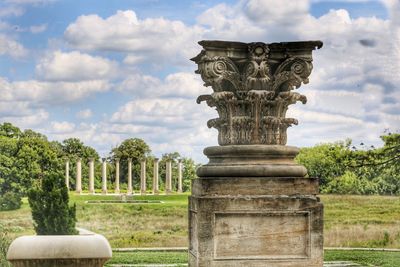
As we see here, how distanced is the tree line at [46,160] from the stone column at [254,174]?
3759 centimetres

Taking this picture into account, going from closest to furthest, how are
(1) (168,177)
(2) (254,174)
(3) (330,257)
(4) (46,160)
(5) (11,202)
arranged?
(2) (254,174) → (3) (330,257) → (5) (11,202) → (4) (46,160) → (1) (168,177)

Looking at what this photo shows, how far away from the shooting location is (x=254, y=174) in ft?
28.5

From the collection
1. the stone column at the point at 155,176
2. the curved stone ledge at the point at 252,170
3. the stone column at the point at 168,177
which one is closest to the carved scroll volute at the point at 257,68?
the curved stone ledge at the point at 252,170

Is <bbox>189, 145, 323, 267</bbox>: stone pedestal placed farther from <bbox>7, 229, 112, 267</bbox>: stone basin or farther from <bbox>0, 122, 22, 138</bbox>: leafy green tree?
<bbox>0, 122, 22, 138</bbox>: leafy green tree

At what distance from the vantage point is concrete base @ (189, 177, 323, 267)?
848 centimetres

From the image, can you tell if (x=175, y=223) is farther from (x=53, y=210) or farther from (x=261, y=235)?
(x=261, y=235)

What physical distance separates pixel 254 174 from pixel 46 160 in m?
69.2

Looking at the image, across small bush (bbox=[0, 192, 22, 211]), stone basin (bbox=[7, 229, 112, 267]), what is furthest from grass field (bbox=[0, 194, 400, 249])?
stone basin (bbox=[7, 229, 112, 267])

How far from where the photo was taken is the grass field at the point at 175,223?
30.7 meters

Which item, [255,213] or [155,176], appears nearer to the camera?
[255,213]

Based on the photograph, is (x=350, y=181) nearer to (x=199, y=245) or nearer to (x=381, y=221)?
(x=381, y=221)

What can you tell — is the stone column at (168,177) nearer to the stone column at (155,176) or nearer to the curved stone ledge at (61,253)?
the stone column at (155,176)

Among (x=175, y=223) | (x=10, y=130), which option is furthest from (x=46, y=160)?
(x=175, y=223)

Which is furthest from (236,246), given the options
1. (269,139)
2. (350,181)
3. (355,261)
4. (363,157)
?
(350,181)
